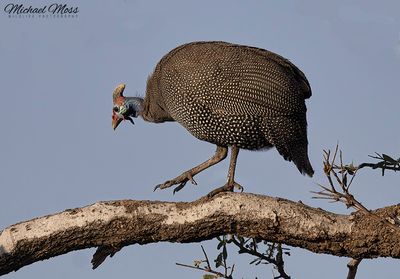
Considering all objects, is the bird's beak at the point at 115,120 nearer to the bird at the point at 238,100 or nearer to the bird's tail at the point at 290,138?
the bird at the point at 238,100

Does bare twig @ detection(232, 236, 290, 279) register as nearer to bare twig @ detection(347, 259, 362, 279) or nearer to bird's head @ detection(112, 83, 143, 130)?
bare twig @ detection(347, 259, 362, 279)

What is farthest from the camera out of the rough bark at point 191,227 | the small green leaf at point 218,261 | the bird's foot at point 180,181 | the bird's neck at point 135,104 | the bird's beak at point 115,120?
the bird's beak at point 115,120

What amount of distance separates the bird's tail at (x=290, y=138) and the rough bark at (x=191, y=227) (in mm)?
871

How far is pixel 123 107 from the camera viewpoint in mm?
6336

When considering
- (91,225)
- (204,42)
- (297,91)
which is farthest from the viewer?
(204,42)

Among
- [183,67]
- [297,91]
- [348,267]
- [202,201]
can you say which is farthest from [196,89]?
[348,267]

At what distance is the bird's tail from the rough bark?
871 millimetres

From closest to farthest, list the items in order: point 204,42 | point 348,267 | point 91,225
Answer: point 91,225, point 348,267, point 204,42

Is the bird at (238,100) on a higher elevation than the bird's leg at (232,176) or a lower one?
higher

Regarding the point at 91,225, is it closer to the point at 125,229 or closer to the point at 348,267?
the point at 125,229

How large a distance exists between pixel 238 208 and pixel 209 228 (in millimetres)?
189

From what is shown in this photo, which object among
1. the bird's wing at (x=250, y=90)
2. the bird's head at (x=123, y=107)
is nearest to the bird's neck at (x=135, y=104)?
the bird's head at (x=123, y=107)

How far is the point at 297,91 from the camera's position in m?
5.04

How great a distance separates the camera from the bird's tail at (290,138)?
494 cm
